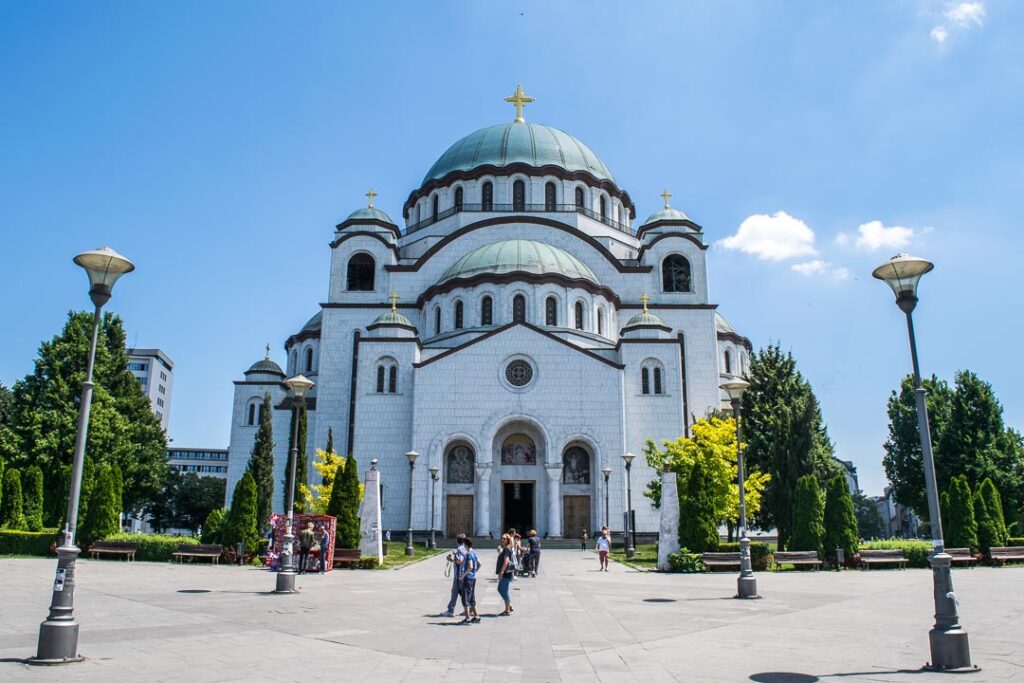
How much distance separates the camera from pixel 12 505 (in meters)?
27.4

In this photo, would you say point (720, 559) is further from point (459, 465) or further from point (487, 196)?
point (487, 196)

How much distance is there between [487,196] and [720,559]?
28.6 meters

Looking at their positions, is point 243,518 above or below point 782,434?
below

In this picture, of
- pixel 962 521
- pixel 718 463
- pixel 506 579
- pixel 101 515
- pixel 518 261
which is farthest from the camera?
pixel 518 261

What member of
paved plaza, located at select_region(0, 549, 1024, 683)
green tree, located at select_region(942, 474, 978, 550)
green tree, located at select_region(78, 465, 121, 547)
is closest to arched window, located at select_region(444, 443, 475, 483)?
green tree, located at select_region(78, 465, 121, 547)

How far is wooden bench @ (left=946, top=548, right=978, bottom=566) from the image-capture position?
23.4 meters

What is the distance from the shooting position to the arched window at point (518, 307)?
124 ft

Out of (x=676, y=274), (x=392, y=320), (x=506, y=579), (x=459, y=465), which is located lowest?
(x=506, y=579)

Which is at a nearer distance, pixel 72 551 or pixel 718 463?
pixel 72 551

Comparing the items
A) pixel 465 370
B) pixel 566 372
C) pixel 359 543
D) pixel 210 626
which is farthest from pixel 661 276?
pixel 210 626

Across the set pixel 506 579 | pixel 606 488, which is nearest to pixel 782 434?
pixel 606 488

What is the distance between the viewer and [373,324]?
37.5 metres

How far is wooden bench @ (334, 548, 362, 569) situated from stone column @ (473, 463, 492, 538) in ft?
36.8

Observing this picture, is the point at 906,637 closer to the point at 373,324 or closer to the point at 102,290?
the point at 102,290
